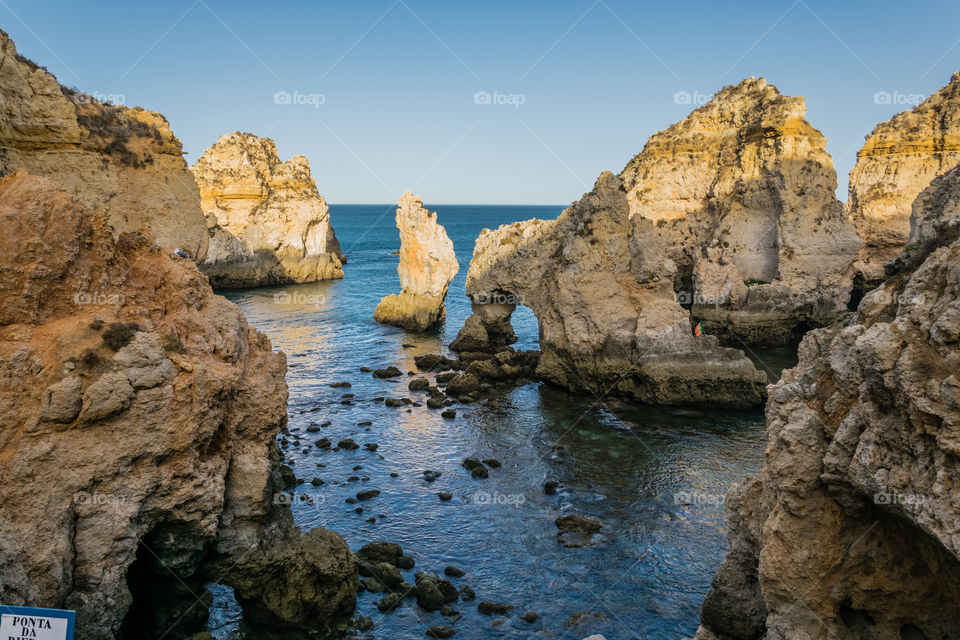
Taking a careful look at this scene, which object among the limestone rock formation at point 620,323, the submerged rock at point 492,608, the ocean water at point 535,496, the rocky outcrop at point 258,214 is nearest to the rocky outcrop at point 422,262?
the ocean water at point 535,496

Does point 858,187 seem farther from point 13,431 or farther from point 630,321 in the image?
point 13,431

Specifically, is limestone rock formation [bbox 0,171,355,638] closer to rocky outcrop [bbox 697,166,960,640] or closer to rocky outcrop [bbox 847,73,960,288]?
rocky outcrop [bbox 697,166,960,640]

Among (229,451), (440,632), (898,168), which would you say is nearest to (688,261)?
(898,168)

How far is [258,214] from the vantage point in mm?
72375

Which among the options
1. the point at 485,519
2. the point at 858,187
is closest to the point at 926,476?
the point at 485,519

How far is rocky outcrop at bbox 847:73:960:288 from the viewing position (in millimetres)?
47594

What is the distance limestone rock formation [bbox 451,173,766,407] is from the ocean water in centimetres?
108

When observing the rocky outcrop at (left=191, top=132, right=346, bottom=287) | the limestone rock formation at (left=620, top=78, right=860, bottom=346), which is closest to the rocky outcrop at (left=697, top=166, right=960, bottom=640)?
the limestone rock formation at (left=620, top=78, right=860, bottom=346)

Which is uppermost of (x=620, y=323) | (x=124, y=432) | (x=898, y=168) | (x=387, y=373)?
(x=898, y=168)

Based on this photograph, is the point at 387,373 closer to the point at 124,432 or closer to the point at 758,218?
the point at 758,218

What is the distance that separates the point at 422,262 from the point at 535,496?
28.2 meters

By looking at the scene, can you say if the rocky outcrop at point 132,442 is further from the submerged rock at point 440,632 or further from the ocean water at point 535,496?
the ocean water at point 535,496

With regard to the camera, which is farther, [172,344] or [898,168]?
[898,168]

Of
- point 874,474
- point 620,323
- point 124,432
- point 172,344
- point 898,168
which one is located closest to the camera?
point 874,474
